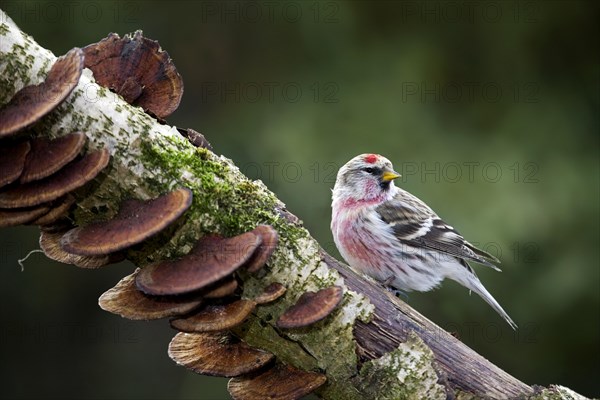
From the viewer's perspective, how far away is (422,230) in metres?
4.20

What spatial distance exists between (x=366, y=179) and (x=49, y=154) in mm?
2444

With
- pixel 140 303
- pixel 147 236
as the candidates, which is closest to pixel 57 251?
pixel 140 303

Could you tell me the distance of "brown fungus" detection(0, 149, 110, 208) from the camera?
6.06ft

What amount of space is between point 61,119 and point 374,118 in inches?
137

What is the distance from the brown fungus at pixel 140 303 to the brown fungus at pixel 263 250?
0.55 ft

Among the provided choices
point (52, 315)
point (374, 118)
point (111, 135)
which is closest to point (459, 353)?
point (111, 135)

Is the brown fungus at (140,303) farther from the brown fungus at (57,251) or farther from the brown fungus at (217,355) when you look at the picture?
the brown fungus at (217,355)

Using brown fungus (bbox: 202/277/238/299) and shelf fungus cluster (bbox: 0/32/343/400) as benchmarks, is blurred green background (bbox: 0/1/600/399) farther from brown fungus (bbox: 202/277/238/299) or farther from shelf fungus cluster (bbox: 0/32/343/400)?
brown fungus (bbox: 202/277/238/299)

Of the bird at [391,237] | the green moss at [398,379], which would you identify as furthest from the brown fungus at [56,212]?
the bird at [391,237]

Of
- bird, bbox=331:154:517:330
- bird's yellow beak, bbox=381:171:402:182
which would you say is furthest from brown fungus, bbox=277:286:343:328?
bird's yellow beak, bbox=381:171:402:182

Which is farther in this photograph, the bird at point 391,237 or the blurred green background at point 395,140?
the blurred green background at point 395,140

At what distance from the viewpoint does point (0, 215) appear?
6.24ft

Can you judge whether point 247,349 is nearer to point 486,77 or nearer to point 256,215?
point 256,215

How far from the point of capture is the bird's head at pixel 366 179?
13.3 ft
